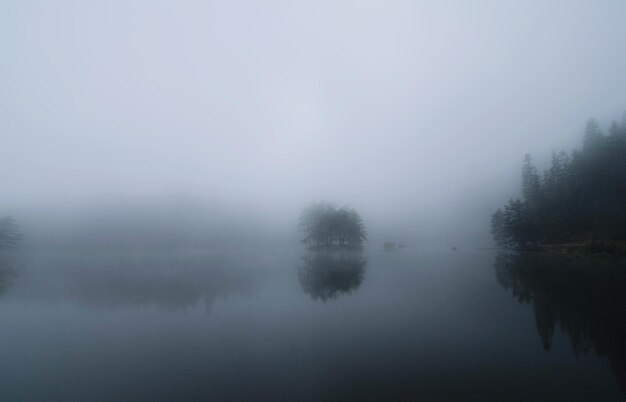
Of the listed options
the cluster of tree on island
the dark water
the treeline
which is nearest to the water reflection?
the dark water

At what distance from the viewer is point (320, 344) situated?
1161cm

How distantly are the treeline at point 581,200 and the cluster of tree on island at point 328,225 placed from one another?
37.7m

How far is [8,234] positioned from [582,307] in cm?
10873

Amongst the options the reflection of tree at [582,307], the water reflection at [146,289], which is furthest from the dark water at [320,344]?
the water reflection at [146,289]

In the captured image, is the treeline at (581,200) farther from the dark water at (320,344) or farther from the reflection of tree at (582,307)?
the dark water at (320,344)

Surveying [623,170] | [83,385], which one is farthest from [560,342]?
[623,170]

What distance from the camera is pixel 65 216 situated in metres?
125

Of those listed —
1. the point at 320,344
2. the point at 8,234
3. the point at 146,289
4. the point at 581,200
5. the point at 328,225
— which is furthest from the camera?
the point at 328,225

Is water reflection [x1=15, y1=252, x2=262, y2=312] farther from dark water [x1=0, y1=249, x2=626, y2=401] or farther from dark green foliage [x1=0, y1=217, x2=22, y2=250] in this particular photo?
dark green foliage [x1=0, y1=217, x2=22, y2=250]

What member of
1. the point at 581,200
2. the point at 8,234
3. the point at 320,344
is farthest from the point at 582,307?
the point at 8,234

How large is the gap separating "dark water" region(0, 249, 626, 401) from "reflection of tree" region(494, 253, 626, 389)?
74 millimetres

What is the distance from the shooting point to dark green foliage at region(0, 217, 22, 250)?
236 feet

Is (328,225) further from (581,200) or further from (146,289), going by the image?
(146,289)

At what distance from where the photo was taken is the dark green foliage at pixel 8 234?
72.0 meters
